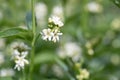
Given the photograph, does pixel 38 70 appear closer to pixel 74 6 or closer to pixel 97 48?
pixel 97 48

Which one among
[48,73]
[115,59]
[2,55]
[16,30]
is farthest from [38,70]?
[16,30]

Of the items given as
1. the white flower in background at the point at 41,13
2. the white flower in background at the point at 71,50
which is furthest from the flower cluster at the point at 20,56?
the white flower in background at the point at 41,13

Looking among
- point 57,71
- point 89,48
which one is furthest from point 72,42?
point 89,48

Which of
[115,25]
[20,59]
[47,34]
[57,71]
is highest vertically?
[47,34]

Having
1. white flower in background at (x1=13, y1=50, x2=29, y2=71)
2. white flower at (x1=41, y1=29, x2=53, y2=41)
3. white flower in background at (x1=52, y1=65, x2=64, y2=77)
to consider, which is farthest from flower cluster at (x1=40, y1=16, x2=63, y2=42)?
white flower in background at (x1=52, y1=65, x2=64, y2=77)

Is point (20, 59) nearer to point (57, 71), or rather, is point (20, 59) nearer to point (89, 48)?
point (89, 48)

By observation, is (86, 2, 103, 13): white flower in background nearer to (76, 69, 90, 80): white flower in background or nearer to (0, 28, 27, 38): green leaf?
(76, 69, 90, 80): white flower in background

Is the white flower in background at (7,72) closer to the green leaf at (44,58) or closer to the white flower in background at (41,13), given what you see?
the green leaf at (44,58)
